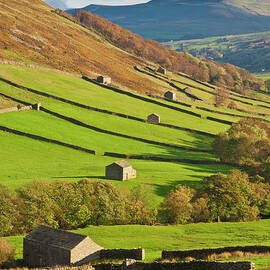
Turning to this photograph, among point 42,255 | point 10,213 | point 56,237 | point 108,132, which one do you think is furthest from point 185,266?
point 108,132

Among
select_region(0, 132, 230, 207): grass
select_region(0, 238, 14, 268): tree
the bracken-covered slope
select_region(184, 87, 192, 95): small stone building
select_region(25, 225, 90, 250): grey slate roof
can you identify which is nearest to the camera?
select_region(25, 225, 90, 250): grey slate roof

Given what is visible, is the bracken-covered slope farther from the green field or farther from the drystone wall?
the drystone wall

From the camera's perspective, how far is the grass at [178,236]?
49.2m

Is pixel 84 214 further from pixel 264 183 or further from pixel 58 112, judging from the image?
pixel 58 112

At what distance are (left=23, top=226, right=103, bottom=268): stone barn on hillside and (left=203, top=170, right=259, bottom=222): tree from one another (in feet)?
87.8

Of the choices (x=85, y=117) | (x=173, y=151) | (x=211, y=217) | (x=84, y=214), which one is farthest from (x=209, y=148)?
(x=84, y=214)

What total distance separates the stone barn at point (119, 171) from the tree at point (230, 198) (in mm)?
12392

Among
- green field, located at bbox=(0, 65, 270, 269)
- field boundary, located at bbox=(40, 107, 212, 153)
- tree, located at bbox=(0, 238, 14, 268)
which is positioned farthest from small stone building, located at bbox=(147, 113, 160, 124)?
tree, located at bbox=(0, 238, 14, 268)

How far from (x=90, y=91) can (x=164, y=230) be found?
95.7 m

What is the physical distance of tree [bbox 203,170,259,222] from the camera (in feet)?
214

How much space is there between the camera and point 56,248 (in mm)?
42219

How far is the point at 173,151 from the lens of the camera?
3979 inches

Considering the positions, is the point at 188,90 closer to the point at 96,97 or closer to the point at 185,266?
the point at 96,97

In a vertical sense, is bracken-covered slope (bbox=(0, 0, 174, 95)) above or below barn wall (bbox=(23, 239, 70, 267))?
above
